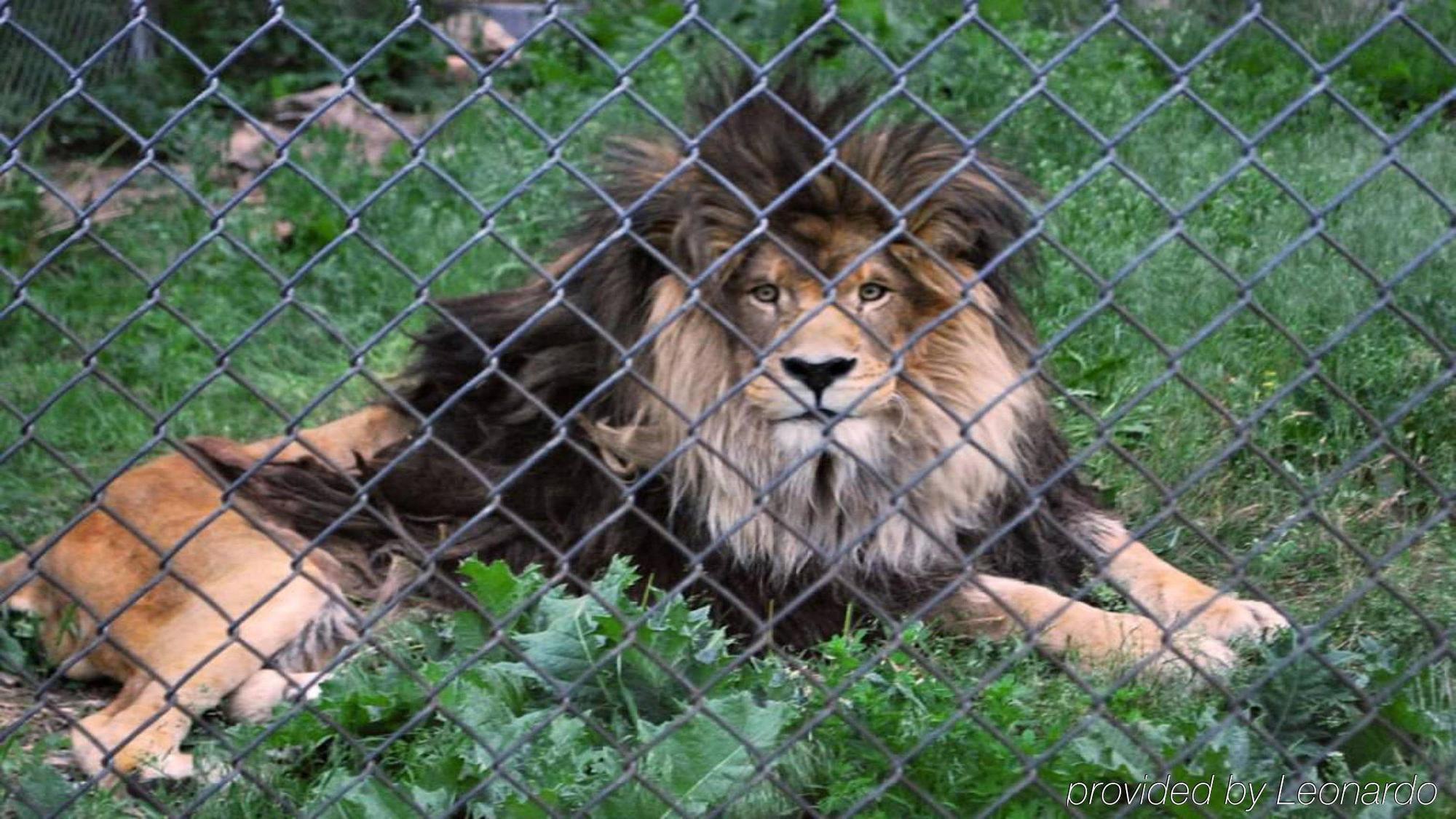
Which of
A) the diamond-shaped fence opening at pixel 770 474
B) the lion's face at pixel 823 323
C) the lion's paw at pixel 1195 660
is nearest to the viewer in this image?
the diamond-shaped fence opening at pixel 770 474

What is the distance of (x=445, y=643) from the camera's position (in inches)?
144

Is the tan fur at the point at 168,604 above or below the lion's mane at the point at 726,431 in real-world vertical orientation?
below

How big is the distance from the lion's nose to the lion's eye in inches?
9.0

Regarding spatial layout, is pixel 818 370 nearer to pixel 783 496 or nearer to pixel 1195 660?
pixel 783 496

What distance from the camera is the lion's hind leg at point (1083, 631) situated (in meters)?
3.50

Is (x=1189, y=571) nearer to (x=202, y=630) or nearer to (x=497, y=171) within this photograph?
(x=202, y=630)

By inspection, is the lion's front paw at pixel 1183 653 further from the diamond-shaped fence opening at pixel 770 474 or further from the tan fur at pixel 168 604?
the tan fur at pixel 168 604

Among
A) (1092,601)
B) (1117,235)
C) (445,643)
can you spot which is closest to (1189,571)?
(1092,601)

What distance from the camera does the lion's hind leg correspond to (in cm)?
350

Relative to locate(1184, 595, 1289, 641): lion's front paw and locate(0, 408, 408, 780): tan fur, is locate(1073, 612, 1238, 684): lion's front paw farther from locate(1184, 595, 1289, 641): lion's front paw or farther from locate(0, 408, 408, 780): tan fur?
locate(0, 408, 408, 780): tan fur

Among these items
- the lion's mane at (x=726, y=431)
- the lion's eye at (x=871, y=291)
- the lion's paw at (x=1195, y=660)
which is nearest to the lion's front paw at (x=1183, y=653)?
the lion's paw at (x=1195, y=660)

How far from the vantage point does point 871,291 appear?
3744mm

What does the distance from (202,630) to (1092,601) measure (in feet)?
6.41

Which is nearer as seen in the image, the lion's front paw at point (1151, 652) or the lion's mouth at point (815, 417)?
→ the lion's front paw at point (1151, 652)
